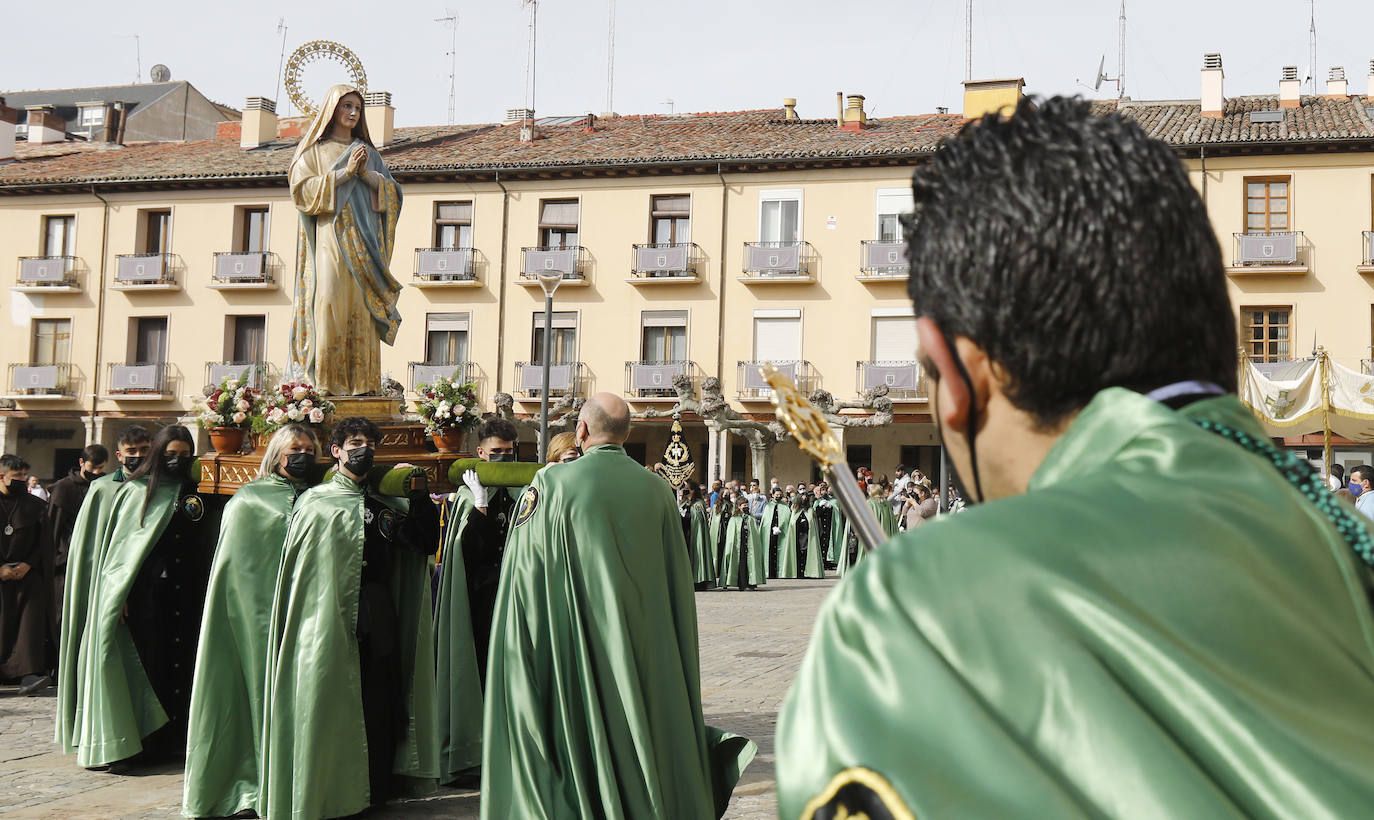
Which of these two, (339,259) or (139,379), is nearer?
(339,259)

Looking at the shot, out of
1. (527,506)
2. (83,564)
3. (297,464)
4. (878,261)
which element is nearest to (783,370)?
(878,261)

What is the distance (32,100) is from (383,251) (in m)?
53.9

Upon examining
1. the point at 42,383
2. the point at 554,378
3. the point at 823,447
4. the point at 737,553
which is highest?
the point at 554,378

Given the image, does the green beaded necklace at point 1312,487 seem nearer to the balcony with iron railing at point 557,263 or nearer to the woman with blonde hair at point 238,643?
the woman with blonde hair at point 238,643

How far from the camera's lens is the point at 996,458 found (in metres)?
1.39

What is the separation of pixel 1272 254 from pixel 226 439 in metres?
26.6

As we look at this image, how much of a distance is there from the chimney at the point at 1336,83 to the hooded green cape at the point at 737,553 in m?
22.7

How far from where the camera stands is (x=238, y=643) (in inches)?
264

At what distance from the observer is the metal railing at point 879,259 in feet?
104

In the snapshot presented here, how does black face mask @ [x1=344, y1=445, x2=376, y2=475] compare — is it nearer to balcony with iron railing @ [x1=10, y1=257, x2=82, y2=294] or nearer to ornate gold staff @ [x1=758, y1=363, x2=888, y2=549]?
ornate gold staff @ [x1=758, y1=363, x2=888, y2=549]

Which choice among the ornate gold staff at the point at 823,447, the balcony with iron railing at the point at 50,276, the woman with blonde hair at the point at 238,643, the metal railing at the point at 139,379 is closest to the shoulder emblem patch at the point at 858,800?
the ornate gold staff at the point at 823,447

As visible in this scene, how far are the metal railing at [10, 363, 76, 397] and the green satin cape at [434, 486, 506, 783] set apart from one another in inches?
1263

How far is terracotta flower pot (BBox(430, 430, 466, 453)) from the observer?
8719mm

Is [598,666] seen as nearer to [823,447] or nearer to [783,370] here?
[823,447]
